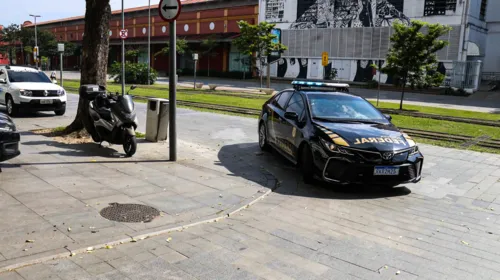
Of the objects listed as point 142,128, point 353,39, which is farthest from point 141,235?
point 353,39

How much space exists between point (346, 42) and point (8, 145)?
43.4 meters

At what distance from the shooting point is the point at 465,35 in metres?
39.4

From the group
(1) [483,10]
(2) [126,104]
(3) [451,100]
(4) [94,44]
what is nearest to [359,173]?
(2) [126,104]

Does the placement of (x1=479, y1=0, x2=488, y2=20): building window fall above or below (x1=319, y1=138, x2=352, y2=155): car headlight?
above

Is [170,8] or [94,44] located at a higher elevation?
[170,8]

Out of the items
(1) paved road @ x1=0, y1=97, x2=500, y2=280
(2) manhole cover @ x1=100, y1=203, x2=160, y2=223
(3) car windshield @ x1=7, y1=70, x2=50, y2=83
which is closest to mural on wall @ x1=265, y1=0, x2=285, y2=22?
(3) car windshield @ x1=7, y1=70, x2=50, y2=83

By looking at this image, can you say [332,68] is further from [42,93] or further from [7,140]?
[7,140]

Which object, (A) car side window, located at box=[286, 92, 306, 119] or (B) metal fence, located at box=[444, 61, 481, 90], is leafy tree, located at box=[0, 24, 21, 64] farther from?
(A) car side window, located at box=[286, 92, 306, 119]

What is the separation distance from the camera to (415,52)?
21.6 meters

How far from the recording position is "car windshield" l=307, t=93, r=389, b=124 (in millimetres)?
7840

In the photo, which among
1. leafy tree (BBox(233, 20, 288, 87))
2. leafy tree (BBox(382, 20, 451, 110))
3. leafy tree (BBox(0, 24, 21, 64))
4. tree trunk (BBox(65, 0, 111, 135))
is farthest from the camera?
leafy tree (BBox(0, 24, 21, 64))

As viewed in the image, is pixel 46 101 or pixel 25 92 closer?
pixel 25 92

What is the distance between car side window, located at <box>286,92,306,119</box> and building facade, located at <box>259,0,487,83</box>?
36029 mm

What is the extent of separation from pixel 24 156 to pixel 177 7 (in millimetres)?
3779
